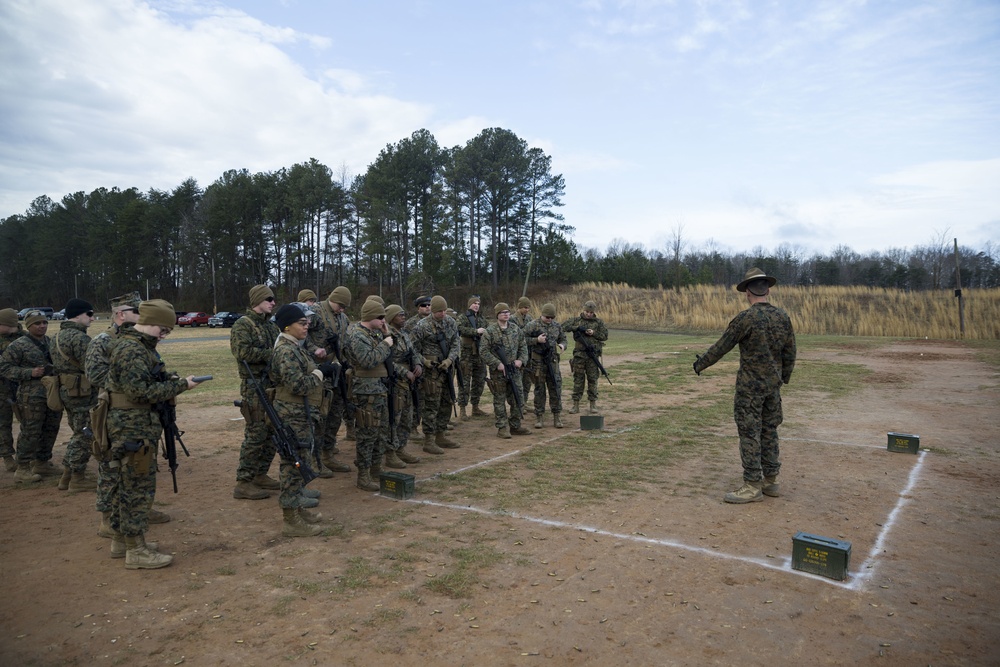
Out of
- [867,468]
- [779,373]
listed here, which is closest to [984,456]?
[867,468]

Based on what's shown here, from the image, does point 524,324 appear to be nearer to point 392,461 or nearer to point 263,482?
point 392,461

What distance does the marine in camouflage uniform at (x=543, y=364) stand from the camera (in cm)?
1035

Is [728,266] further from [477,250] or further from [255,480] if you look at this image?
[255,480]

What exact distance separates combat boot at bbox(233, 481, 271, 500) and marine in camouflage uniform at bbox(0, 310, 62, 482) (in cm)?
263

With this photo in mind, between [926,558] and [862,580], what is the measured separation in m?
0.84

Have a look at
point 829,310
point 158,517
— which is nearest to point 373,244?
point 829,310

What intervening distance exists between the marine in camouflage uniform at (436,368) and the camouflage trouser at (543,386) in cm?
183

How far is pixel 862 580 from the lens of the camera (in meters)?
4.67

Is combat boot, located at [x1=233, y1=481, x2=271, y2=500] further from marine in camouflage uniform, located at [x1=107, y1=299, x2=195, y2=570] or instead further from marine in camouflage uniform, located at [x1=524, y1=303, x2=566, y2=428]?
marine in camouflage uniform, located at [x1=524, y1=303, x2=566, y2=428]

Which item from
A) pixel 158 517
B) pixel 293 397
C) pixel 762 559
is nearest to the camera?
pixel 762 559

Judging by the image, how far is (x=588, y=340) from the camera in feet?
36.2

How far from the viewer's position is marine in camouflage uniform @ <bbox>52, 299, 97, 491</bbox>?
22.7 ft

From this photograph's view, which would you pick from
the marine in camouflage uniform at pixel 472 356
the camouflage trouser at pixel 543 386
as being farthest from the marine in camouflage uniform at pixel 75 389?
the camouflage trouser at pixel 543 386

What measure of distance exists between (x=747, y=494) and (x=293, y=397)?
477cm
